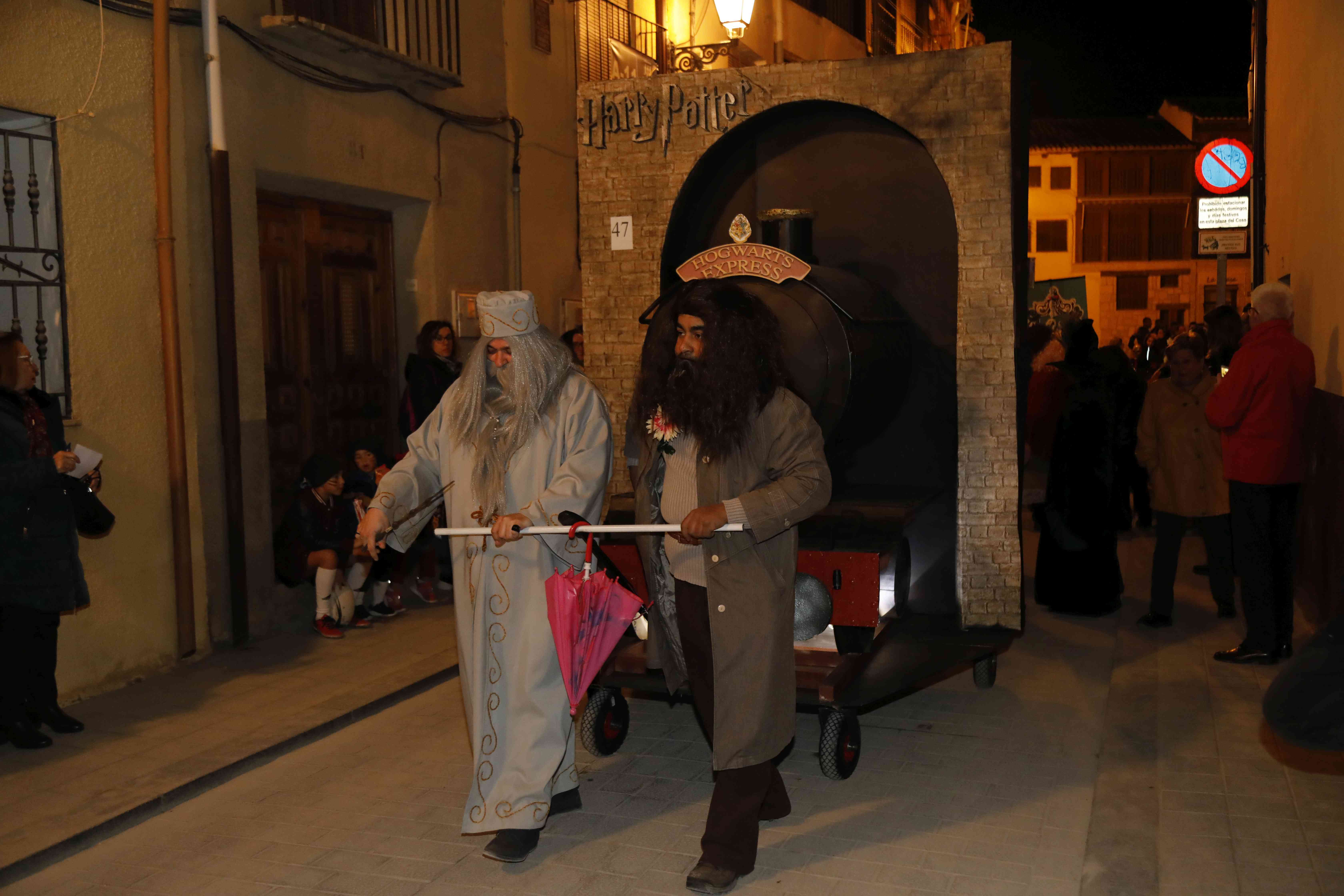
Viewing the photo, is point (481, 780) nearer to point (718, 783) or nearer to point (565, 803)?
point (565, 803)

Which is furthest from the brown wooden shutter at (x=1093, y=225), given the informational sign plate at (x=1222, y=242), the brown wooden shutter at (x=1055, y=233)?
the informational sign plate at (x=1222, y=242)

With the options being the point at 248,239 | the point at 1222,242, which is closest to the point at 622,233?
the point at 248,239

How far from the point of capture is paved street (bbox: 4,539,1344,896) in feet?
13.6

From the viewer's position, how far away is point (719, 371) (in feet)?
13.6

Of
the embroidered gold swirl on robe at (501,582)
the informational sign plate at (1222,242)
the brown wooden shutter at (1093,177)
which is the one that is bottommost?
the embroidered gold swirl on robe at (501,582)

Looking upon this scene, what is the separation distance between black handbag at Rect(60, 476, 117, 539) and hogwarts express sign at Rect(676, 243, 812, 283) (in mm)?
2961

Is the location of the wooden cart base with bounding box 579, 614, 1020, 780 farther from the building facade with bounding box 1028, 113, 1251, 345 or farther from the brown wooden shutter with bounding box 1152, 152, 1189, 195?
the brown wooden shutter with bounding box 1152, 152, 1189, 195

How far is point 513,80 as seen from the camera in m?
10.6

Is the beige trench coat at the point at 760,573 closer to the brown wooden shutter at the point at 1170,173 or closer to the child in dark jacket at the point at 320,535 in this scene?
the child in dark jacket at the point at 320,535

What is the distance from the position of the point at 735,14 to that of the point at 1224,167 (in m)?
5.50

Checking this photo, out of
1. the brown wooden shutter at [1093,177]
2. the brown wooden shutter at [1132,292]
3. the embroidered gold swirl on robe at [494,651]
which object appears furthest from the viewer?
the brown wooden shutter at [1132,292]

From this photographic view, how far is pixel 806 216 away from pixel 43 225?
3857mm

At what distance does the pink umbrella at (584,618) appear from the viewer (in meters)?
4.20

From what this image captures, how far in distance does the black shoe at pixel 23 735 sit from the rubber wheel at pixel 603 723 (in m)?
2.42
